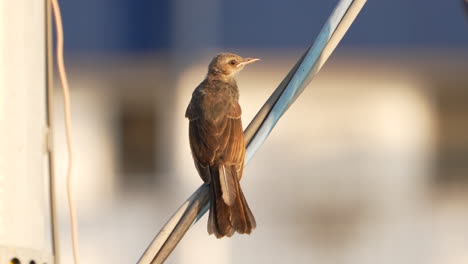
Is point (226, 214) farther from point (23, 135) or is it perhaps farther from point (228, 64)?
point (228, 64)

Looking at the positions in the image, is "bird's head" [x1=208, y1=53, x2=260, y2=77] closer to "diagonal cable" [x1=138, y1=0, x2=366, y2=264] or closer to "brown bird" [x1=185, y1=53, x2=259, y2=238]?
"brown bird" [x1=185, y1=53, x2=259, y2=238]


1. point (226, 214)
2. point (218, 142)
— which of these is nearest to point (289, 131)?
point (218, 142)

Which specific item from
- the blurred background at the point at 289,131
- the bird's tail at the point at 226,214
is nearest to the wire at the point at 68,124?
the bird's tail at the point at 226,214

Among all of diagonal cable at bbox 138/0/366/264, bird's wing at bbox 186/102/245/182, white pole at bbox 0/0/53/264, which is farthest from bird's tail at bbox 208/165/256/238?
white pole at bbox 0/0/53/264

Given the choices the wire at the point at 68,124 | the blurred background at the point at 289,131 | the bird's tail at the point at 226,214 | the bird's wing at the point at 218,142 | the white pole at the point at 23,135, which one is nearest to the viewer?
the white pole at the point at 23,135

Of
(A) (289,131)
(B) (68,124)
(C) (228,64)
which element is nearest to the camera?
(B) (68,124)

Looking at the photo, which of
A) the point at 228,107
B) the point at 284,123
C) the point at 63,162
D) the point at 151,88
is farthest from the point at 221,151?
the point at 151,88

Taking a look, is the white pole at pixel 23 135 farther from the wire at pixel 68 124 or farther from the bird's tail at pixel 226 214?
the bird's tail at pixel 226 214
